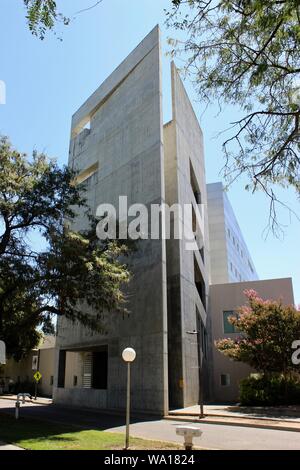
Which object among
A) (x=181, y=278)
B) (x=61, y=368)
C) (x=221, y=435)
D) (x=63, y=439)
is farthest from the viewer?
(x=61, y=368)

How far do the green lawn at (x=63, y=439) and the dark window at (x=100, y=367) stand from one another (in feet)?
46.6

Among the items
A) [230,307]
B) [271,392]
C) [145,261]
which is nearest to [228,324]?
[230,307]

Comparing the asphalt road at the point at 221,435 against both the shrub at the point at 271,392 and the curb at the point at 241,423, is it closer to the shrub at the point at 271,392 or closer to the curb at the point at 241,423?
the curb at the point at 241,423

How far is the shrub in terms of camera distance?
2088 centimetres

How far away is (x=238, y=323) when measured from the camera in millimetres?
22797

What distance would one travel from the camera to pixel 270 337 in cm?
2123

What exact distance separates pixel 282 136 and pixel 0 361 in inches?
590

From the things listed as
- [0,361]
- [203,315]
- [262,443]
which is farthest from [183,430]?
[203,315]

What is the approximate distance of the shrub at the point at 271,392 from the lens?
2088cm

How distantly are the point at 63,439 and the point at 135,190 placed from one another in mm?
16072

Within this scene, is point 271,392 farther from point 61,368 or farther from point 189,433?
point 61,368

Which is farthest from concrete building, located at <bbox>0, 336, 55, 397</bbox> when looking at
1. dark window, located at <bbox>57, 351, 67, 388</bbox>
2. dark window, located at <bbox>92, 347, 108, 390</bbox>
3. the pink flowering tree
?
the pink flowering tree

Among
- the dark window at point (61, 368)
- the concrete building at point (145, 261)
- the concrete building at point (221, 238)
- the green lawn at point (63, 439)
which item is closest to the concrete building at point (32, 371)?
the dark window at point (61, 368)
